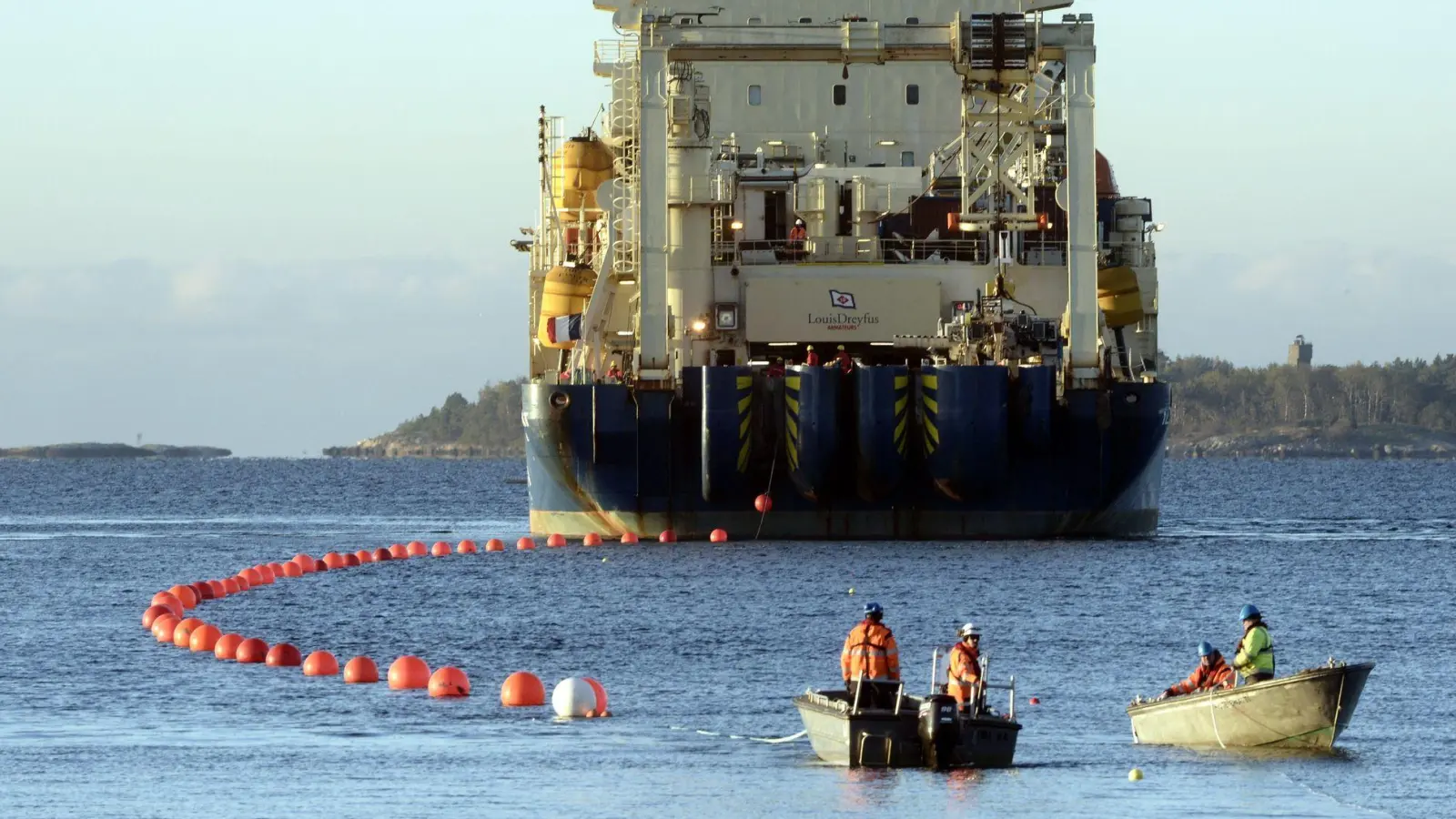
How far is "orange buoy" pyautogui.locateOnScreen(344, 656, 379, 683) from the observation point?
37219 mm

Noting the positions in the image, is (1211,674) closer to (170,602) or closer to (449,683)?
(449,683)

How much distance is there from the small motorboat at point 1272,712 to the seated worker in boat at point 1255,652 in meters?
0.19

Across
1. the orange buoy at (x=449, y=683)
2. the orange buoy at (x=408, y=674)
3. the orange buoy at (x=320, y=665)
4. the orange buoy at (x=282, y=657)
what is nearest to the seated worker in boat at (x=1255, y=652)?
the orange buoy at (x=449, y=683)

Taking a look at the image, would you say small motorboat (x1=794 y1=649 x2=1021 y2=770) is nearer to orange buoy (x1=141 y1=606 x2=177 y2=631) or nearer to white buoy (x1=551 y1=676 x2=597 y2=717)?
white buoy (x1=551 y1=676 x2=597 y2=717)

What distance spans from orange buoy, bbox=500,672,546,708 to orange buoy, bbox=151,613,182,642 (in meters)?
11.1

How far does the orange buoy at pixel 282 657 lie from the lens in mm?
39156

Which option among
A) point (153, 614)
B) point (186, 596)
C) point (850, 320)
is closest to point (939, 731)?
point (153, 614)

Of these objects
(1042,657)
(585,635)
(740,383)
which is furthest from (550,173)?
(1042,657)

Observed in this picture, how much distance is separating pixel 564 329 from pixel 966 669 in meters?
39.3

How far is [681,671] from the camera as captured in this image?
38.3 metres

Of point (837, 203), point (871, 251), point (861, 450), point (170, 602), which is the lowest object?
point (170, 602)

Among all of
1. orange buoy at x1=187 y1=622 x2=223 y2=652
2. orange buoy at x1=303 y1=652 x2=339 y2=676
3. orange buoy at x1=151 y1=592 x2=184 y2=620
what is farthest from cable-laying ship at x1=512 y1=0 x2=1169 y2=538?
orange buoy at x1=303 y1=652 x2=339 y2=676

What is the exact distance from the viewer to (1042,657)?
39844mm

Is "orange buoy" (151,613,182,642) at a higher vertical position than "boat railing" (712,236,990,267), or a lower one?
lower
